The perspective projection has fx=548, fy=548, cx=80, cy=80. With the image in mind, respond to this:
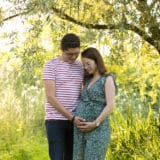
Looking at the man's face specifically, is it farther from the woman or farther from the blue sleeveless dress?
the blue sleeveless dress

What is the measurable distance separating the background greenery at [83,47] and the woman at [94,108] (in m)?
0.75

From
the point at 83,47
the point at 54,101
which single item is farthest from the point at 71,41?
the point at 83,47

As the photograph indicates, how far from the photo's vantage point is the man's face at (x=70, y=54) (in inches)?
171

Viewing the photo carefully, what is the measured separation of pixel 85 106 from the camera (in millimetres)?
4398

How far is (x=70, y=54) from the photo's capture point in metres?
4.39

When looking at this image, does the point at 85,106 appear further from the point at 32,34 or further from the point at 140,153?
the point at 140,153

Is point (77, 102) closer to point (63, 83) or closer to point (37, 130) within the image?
point (63, 83)

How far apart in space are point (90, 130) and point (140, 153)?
211cm

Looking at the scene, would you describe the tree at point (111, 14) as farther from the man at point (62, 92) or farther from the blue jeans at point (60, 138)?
the blue jeans at point (60, 138)

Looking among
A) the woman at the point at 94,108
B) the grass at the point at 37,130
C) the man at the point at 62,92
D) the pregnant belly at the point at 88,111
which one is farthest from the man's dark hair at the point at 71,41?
the grass at the point at 37,130

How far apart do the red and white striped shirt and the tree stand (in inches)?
41.8

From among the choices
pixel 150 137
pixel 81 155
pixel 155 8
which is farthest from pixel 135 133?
pixel 81 155

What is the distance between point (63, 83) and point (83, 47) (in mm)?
2033

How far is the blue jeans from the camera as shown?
439 cm
